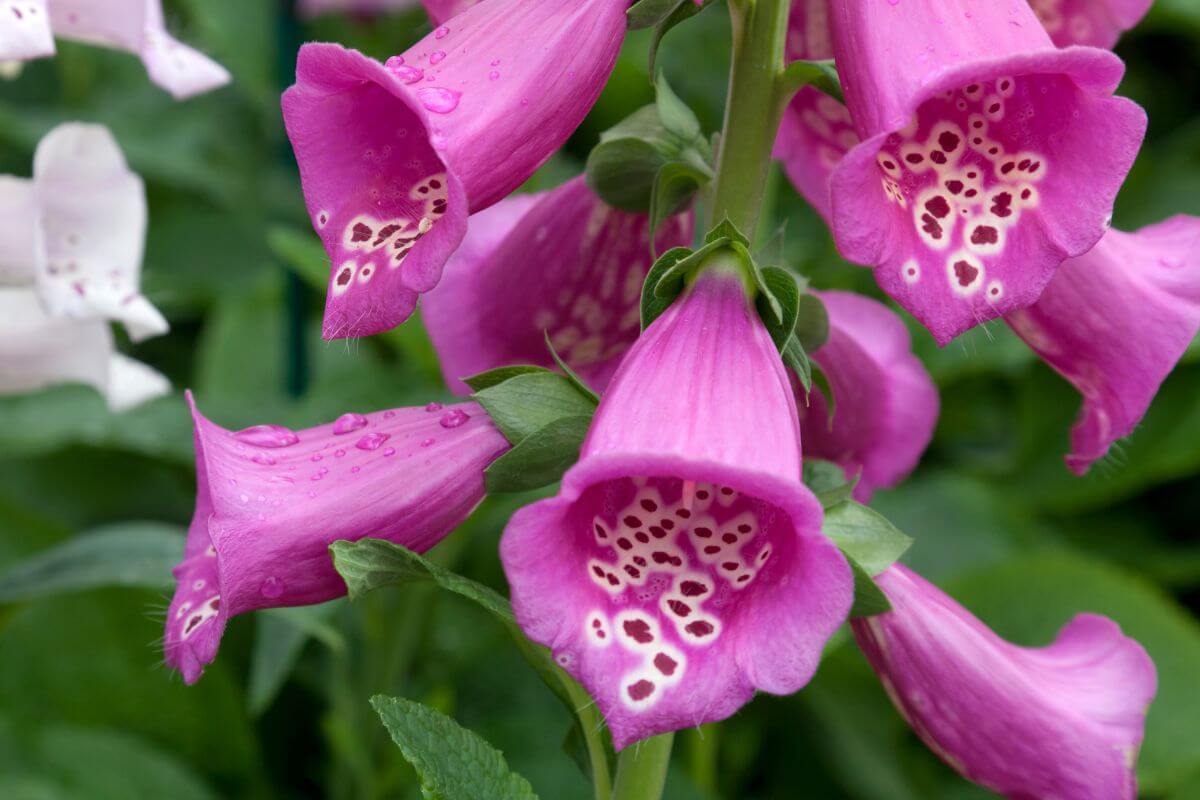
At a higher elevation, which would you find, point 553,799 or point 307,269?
point 307,269

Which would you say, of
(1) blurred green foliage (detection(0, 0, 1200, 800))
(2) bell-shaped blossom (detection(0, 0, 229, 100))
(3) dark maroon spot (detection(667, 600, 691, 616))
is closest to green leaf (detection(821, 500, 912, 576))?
(3) dark maroon spot (detection(667, 600, 691, 616))

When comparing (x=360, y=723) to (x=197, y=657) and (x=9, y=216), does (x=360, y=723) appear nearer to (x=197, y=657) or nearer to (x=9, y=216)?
(x=9, y=216)

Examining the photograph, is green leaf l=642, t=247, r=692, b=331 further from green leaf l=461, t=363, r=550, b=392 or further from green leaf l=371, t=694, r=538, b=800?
green leaf l=371, t=694, r=538, b=800

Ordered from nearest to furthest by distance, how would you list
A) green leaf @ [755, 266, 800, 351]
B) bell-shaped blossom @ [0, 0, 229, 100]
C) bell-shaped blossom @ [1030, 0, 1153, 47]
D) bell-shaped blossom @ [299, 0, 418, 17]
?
green leaf @ [755, 266, 800, 351] → bell-shaped blossom @ [1030, 0, 1153, 47] → bell-shaped blossom @ [0, 0, 229, 100] → bell-shaped blossom @ [299, 0, 418, 17]

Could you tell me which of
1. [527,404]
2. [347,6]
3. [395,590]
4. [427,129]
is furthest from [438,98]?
[347,6]

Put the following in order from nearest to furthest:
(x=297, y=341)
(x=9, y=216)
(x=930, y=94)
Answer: (x=930, y=94)
(x=9, y=216)
(x=297, y=341)

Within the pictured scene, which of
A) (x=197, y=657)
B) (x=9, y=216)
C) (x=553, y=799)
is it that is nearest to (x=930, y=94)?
(x=197, y=657)

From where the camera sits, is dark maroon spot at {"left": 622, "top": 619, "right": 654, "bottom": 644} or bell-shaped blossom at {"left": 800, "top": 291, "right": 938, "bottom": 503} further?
bell-shaped blossom at {"left": 800, "top": 291, "right": 938, "bottom": 503}
